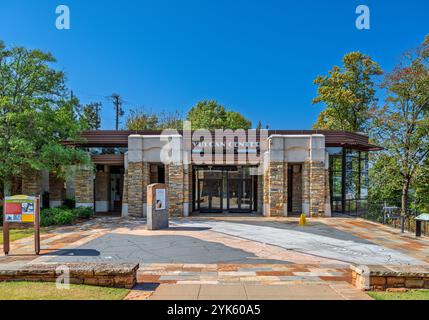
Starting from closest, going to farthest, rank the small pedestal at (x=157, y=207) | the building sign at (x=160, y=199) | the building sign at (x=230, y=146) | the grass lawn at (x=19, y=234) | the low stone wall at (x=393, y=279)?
the low stone wall at (x=393, y=279) < the grass lawn at (x=19, y=234) < the small pedestal at (x=157, y=207) < the building sign at (x=160, y=199) < the building sign at (x=230, y=146)

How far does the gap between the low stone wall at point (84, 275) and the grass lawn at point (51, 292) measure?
0.47ft

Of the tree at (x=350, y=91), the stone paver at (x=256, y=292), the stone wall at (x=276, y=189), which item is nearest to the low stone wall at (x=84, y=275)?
the stone paver at (x=256, y=292)

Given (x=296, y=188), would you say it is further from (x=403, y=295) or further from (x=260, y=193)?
(x=403, y=295)

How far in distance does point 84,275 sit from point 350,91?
90.1 ft

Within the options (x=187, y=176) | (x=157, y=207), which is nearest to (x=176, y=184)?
(x=187, y=176)

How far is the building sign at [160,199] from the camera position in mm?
13555

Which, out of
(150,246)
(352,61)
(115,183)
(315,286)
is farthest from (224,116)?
(315,286)

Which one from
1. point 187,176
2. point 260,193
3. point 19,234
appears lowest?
point 19,234

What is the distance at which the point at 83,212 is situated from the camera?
17.2 metres

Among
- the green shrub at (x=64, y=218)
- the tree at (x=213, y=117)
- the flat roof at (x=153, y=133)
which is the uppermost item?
the tree at (x=213, y=117)

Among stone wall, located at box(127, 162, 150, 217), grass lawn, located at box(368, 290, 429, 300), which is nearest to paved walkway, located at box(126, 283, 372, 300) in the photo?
grass lawn, located at box(368, 290, 429, 300)

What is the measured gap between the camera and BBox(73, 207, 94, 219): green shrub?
658 inches

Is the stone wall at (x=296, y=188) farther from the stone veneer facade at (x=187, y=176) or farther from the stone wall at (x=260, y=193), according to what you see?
the stone wall at (x=260, y=193)

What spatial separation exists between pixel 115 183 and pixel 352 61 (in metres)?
24.8
